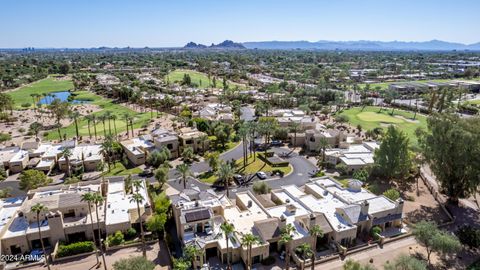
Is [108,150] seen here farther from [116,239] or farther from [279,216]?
[279,216]

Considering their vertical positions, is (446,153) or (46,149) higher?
(446,153)

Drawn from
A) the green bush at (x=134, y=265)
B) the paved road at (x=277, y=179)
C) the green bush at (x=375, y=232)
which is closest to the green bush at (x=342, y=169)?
the paved road at (x=277, y=179)

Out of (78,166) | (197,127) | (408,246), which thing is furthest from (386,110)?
(78,166)

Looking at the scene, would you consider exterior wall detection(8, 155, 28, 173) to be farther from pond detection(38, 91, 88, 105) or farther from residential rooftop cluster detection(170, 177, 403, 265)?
pond detection(38, 91, 88, 105)

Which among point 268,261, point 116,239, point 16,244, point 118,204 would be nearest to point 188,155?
point 118,204

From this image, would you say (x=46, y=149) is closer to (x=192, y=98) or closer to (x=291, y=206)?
(x=291, y=206)

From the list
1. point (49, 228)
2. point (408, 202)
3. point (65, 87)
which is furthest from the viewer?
point (65, 87)

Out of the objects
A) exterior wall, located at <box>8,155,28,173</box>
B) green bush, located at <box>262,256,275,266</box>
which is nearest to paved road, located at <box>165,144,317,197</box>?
green bush, located at <box>262,256,275,266</box>
